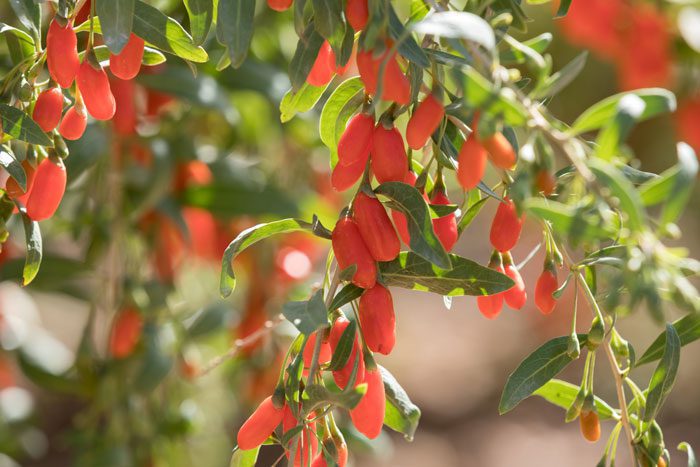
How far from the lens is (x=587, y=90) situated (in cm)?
477

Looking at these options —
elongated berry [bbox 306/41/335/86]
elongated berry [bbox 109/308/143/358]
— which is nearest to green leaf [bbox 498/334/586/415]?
elongated berry [bbox 306/41/335/86]

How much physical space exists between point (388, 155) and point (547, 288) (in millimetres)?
199

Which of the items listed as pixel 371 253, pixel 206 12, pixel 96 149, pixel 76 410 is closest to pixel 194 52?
pixel 206 12

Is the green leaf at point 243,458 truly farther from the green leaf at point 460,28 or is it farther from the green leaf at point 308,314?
the green leaf at point 460,28

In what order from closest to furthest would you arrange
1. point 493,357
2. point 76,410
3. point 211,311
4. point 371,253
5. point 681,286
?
point 681,286, point 371,253, point 211,311, point 76,410, point 493,357

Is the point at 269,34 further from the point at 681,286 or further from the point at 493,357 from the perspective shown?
the point at 493,357

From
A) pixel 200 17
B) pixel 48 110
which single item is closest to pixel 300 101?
pixel 200 17

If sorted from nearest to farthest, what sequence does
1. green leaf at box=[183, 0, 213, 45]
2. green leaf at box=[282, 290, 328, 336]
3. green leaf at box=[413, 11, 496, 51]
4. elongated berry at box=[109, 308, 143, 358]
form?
green leaf at box=[413, 11, 496, 51], green leaf at box=[282, 290, 328, 336], green leaf at box=[183, 0, 213, 45], elongated berry at box=[109, 308, 143, 358]

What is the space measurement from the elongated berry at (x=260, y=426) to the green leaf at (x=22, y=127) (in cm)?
29

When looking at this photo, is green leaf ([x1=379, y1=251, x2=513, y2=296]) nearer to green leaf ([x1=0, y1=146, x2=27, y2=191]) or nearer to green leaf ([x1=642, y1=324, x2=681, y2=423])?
green leaf ([x1=642, y1=324, x2=681, y2=423])

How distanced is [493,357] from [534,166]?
3915 mm

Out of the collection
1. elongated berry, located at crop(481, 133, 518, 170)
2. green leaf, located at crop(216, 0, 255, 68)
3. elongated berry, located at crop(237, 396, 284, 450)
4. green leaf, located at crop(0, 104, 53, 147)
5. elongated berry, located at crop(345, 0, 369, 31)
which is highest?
elongated berry, located at crop(345, 0, 369, 31)

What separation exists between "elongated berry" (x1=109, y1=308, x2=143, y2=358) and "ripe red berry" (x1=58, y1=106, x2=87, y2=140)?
79 cm

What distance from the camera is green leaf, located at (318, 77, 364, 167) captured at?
89cm
